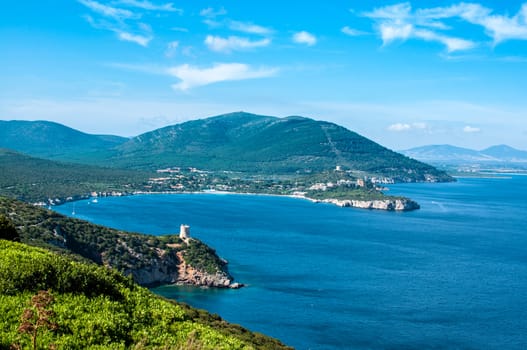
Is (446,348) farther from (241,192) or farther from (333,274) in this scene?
(241,192)

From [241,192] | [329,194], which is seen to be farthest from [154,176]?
[329,194]

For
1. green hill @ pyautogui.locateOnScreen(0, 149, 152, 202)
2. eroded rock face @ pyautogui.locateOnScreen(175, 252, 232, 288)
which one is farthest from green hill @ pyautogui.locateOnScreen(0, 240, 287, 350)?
green hill @ pyautogui.locateOnScreen(0, 149, 152, 202)

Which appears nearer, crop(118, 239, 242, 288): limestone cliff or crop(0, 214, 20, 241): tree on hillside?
crop(0, 214, 20, 241): tree on hillside

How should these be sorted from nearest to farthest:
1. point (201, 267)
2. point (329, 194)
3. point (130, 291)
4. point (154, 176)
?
point (130, 291)
point (201, 267)
point (329, 194)
point (154, 176)

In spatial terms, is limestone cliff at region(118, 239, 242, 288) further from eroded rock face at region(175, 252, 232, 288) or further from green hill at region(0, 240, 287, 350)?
green hill at region(0, 240, 287, 350)

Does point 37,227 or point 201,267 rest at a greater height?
point 37,227
